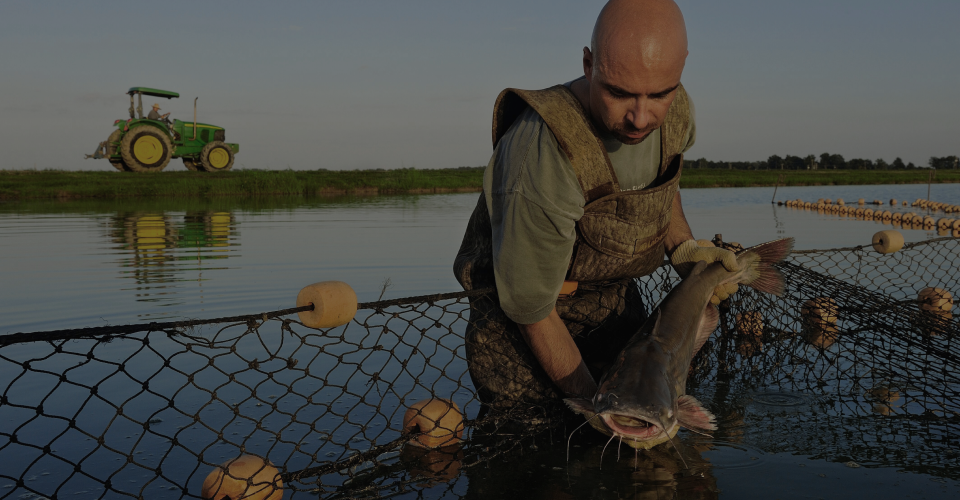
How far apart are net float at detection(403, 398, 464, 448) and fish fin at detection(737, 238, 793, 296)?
1.72 meters

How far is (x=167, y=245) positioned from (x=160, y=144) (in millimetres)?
17602

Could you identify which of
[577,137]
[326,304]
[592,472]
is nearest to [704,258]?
[577,137]

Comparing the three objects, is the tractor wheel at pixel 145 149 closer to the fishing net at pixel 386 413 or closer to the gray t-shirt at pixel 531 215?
the fishing net at pixel 386 413

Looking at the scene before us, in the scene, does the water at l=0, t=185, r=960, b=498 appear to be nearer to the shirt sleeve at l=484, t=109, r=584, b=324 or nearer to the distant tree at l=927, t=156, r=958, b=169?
the shirt sleeve at l=484, t=109, r=584, b=324

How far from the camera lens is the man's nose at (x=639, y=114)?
280cm

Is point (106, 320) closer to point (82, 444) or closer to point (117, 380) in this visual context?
point (117, 380)

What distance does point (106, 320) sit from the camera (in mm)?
6715

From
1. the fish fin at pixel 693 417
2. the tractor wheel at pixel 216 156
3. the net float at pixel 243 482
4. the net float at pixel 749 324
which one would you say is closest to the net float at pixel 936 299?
the net float at pixel 749 324

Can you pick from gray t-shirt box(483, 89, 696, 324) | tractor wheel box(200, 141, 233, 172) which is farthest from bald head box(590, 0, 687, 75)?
tractor wheel box(200, 141, 233, 172)

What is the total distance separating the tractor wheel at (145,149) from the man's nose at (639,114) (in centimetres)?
2791

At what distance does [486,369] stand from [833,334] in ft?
7.61

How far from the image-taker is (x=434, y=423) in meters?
3.64

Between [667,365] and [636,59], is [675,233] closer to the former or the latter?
[667,365]

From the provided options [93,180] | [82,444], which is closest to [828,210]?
[82,444]
